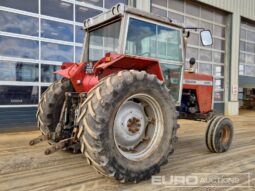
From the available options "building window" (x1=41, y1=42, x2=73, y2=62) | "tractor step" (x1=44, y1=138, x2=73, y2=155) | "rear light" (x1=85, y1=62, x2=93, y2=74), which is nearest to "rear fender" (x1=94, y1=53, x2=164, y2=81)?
"rear light" (x1=85, y1=62, x2=93, y2=74)

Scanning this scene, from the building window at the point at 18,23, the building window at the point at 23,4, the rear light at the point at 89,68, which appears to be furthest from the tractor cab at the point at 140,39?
the building window at the point at 23,4

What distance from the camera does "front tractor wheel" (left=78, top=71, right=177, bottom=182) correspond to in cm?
308

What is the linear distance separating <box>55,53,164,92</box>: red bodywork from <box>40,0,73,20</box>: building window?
4.40 metres

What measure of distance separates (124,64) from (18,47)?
192 inches

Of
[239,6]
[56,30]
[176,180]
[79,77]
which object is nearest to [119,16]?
[79,77]

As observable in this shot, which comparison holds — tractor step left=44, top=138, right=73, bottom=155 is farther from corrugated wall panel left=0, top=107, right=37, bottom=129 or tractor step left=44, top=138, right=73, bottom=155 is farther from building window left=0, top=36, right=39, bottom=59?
building window left=0, top=36, right=39, bottom=59

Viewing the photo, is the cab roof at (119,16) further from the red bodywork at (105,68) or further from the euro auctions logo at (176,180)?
the euro auctions logo at (176,180)

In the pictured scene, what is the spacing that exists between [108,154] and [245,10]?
14.1 m

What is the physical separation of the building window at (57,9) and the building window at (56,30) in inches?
9.5

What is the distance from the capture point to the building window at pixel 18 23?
298 inches

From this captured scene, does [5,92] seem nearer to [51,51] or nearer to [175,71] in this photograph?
[51,51]

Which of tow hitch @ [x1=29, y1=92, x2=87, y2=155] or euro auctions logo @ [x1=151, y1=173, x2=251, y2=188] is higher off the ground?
tow hitch @ [x1=29, y1=92, x2=87, y2=155]

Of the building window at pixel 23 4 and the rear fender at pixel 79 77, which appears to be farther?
the building window at pixel 23 4

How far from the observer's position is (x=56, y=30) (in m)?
8.50
